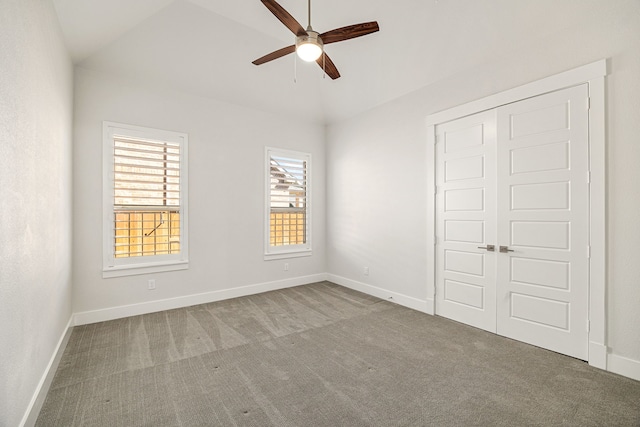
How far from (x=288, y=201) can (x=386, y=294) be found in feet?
7.38

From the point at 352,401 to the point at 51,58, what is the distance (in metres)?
3.57

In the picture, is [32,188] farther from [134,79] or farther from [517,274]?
[517,274]

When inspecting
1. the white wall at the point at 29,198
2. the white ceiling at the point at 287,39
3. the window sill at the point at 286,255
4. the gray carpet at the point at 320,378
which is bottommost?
the gray carpet at the point at 320,378

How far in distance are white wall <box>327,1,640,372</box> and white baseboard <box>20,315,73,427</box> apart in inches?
147

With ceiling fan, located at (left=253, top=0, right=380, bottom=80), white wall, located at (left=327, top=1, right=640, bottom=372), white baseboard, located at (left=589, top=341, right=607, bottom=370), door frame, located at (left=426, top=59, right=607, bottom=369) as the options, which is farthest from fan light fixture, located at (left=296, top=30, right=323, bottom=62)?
white baseboard, located at (left=589, top=341, right=607, bottom=370)

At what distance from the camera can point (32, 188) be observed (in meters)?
1.88

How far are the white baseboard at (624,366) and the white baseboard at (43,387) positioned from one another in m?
4.16

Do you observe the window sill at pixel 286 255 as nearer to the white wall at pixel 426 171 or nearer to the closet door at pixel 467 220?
the white wall at pixel 426 171

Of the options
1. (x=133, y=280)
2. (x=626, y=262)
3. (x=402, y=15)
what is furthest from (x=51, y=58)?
(x=626, y=262)

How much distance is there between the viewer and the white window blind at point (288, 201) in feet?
16.3

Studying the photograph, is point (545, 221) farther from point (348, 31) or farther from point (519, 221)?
point (348, 31)

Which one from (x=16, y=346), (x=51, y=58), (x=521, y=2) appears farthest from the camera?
(x=521, y=2)

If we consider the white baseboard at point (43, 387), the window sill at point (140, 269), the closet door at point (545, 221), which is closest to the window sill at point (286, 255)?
the window sill at point (140, 269)

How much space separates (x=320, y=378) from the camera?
234cm
